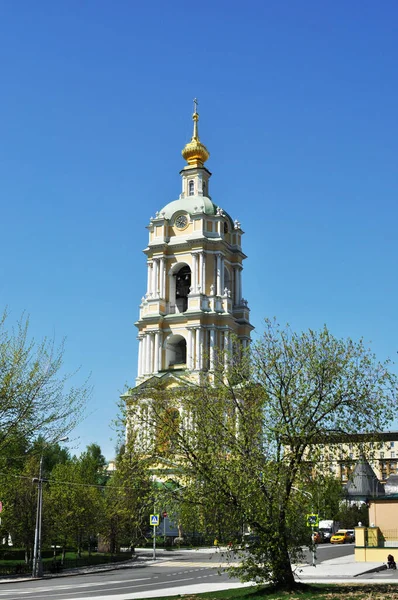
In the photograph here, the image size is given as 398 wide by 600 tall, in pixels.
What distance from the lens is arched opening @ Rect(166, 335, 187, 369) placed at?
66062 mm

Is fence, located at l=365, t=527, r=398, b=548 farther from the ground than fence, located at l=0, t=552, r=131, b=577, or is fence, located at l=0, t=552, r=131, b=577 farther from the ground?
fence, located at l=365, t=527, r=398, b=548

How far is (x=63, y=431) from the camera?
64.0ft

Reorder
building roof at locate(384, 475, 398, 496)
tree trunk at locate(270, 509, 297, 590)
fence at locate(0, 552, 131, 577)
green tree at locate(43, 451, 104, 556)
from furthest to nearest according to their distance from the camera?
building roof at locate(384, 475, 398, 496), green tree at locate(43, 451, 104, 556), fence at locate(0, 552, 131, 577), tree trunk at locate(270, 509, 297, 590)

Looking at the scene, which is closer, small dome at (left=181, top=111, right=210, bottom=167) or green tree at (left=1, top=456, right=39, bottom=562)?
green tree at (left=1, top=456, right=39, bottom=562)

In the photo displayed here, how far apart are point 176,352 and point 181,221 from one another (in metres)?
12.8

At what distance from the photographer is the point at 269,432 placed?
22.2 metres

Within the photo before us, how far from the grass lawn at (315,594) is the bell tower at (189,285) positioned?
133 ft

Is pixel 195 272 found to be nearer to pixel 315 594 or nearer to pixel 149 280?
pixel 149 280

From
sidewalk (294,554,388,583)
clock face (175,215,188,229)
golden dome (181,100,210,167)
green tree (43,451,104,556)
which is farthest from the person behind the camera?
golden dome (181,100,210,167)

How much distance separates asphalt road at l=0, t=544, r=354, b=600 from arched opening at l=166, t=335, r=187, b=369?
2477 cm

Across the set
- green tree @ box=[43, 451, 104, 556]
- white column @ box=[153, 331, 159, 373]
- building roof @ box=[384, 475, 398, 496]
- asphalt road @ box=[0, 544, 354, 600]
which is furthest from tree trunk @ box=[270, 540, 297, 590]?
white column @ box=[153, 331, 159, 373]

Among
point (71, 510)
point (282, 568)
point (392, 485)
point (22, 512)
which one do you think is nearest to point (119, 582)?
point (282, 568)

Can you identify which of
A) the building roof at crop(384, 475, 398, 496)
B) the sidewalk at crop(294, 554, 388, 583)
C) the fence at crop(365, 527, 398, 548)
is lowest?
the sidewalk at crop(294, 554, 388, 583)

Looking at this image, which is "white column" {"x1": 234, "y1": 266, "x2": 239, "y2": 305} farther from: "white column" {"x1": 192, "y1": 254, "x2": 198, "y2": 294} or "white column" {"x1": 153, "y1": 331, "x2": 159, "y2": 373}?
"white column" {"x1": 153, "y1": 331, "x2": 159, "y2": 373}
